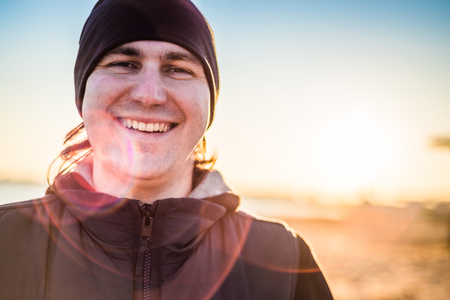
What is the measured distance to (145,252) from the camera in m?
1.57

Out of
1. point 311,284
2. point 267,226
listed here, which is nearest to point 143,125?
point 267,226

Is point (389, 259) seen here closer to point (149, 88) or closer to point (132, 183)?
point (132, 183)

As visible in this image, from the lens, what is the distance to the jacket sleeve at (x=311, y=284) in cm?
181

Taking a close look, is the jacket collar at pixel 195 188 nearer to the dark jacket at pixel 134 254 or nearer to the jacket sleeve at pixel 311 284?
the dark jacket at pixel 134 254

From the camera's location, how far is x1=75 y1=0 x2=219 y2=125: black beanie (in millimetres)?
1802

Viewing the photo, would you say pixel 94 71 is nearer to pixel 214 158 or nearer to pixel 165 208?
pixel 165 208

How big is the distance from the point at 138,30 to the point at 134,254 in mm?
1313

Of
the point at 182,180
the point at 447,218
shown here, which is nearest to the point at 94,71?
the point at 182,180

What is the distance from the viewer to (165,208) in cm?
162

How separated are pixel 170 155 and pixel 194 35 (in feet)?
2.69

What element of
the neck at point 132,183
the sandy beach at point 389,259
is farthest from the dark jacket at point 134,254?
the sandy beach at point 389,259

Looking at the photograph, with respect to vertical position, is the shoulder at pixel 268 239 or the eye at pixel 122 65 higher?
the eye at pixel 122 65

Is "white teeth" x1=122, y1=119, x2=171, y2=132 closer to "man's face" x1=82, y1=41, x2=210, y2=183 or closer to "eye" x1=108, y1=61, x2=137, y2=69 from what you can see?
"man's face" x1=82, y1=41, x2=210, y2=183

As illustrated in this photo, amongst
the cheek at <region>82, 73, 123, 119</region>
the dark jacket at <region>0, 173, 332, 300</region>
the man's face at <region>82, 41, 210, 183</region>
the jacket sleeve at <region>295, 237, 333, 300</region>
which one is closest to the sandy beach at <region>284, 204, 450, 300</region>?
the jacket sleeve at <region>295, 237, 333, 300</region>
